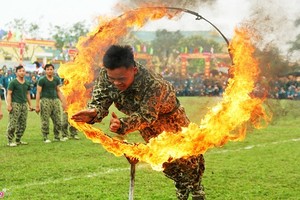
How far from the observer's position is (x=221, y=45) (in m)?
6.73

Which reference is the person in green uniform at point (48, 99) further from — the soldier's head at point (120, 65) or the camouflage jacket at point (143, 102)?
the soldier's head at point (120, 65)

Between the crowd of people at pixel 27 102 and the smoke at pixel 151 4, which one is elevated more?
the smoke at pixel 151 4

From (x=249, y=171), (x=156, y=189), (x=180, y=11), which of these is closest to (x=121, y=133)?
(x=180, y=11)

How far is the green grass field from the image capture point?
7.22m

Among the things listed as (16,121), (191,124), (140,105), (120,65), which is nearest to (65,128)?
(16,121)

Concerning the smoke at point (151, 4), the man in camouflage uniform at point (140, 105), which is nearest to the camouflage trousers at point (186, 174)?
the man in camouflage uniform at point (140, 105)

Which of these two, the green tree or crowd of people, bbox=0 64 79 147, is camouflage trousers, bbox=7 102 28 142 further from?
the green tree

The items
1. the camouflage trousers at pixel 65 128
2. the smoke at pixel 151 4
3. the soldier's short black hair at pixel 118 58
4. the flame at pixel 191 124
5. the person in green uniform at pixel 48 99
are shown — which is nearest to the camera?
the soldier's short black hair at pixel 118 58

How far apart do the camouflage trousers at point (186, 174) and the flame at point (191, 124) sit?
267mm

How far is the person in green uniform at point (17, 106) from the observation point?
12.5 metres

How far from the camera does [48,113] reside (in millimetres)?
13133

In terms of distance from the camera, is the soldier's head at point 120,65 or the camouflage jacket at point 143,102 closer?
the soldier's head at point 120,65

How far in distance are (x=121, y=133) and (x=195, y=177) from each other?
138 centimetres

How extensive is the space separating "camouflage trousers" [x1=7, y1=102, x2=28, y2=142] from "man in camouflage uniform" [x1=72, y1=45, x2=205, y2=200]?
7.86 meters
